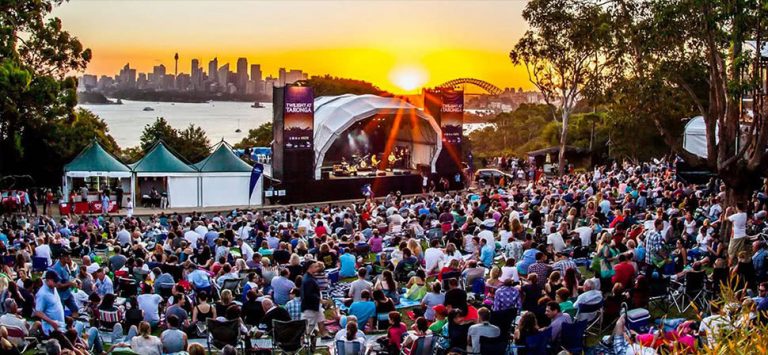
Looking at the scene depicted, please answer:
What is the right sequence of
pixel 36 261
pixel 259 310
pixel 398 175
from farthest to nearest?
1. pixel 398 175
2. pixel 36 261
3. pixel 259 310

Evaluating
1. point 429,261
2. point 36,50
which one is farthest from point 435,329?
point 36,50

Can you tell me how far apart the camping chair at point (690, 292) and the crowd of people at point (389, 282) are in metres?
0.06

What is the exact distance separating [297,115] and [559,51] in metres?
10.5

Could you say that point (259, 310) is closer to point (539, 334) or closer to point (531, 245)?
point (539, 334)

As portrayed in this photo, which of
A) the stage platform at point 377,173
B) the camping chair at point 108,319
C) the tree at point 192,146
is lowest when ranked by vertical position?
the camping chair at point 108,319

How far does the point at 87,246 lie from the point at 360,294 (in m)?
8.33

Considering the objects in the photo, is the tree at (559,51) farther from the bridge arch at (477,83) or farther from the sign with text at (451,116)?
the bridge arch at (477,83)

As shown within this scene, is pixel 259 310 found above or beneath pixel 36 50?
beneath

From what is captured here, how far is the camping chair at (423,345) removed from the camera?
8336 millimetres

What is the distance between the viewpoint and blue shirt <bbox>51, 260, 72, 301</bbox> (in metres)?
10.9

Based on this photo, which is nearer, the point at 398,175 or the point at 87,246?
the point at 87,246

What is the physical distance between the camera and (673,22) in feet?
53.7

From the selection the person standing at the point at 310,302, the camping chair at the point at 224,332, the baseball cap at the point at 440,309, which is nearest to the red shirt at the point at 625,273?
the baseball cap at the point at 440,309

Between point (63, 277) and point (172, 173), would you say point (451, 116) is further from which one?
point (63, 277)
